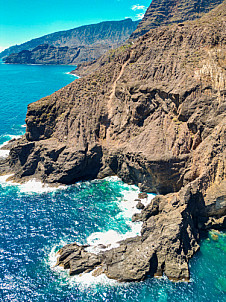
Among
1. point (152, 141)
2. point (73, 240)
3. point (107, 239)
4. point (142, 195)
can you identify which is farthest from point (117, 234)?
point (152, 141)

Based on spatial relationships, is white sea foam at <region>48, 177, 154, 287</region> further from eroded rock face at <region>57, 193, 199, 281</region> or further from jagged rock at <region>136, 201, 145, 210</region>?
eroded rock face at <region>57, 193, 199, 281</region>

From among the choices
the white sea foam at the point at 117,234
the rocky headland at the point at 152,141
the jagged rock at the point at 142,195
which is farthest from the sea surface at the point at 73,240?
the rocky headland at the point at 152,141

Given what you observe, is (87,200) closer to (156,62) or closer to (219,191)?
(219,191)

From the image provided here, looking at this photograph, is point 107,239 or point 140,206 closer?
point 107,239

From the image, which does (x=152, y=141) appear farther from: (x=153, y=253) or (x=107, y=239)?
(x=153, y=253)

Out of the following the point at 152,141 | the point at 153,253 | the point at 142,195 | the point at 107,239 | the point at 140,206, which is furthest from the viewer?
the point at 152,141

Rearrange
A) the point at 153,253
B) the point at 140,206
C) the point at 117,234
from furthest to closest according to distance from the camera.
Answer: the point at 140,206 → the point at 117,234 → the point at 153,253
